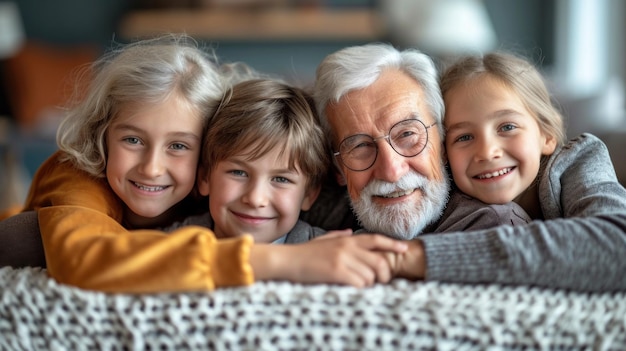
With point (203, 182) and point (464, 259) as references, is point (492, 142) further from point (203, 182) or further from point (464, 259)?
point (203, 182)

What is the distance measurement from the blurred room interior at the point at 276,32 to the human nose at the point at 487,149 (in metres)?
3.49

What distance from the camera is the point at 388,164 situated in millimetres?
1330

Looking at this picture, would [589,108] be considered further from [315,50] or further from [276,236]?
[315,50]

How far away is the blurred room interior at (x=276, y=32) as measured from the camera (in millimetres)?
4875

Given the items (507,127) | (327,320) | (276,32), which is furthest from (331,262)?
(276,32)

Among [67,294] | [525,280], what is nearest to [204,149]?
[67,294]

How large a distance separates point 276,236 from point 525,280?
592mm

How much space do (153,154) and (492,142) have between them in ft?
2.40

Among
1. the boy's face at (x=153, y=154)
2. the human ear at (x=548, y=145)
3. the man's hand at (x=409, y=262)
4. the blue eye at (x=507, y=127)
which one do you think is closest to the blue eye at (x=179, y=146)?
the boy's face at (x=153, y=154)

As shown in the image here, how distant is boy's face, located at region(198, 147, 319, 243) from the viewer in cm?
136

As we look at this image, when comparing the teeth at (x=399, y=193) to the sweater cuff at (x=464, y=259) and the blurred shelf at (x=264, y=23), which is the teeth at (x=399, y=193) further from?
the blurred shelf at (x=264, y=23)

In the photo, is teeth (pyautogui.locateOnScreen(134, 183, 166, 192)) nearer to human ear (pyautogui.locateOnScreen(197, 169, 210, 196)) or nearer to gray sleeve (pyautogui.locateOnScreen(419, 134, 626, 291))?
human ear (pyautogui.locateOnScreen(197, 169, 210, 196))

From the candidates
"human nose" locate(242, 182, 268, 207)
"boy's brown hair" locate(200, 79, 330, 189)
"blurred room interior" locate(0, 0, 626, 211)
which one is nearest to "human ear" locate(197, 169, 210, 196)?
"boy's brown hair" locate(200, 79, 330, 189)

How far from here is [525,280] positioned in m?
1.04
